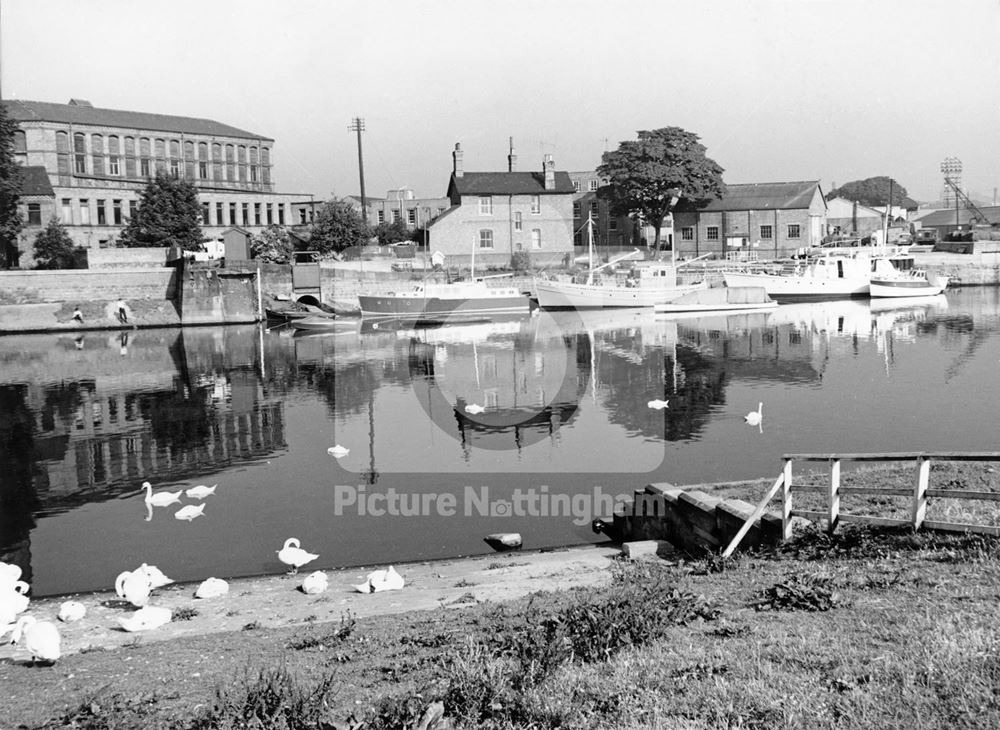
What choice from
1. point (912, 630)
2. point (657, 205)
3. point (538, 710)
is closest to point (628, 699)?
point (538, 710)

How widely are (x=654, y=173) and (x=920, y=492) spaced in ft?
218

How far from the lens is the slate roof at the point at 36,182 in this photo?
66812 millimetres

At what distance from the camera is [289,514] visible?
51.0 ft

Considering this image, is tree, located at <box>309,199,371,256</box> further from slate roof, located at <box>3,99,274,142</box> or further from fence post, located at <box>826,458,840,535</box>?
fence post, located at <box>826,458,840,535</box>

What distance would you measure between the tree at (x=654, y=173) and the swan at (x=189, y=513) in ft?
198

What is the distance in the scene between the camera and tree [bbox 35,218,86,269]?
6309 centimetres

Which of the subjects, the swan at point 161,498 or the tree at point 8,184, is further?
the tree at point 8,184

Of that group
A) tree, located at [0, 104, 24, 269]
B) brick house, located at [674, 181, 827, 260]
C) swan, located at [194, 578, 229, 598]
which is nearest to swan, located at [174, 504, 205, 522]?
swan, located at [194, 578, 229, 598]

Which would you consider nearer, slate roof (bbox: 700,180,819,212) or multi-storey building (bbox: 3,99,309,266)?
multi-storey building (bbox: 3,99,309,266)

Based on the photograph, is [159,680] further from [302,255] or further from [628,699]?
[302,255]

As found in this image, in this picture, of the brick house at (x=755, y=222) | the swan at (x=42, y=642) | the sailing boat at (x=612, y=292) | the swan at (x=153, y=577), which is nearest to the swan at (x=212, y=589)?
the swan at (x=153, y=577)

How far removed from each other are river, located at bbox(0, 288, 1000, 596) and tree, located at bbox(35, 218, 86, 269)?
70.4ft

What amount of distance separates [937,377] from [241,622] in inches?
982

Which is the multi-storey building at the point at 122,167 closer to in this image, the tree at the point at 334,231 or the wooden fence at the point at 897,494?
the tree at the point at 334,231
